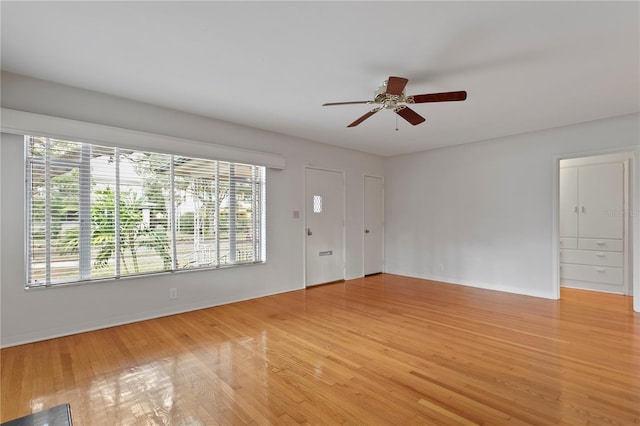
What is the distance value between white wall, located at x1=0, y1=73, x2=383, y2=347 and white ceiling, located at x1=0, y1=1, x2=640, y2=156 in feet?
0.70

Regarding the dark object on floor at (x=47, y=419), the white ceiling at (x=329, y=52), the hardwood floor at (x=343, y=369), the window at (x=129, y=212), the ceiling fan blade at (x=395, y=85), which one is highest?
the white ceiling at (x=329, y=52)

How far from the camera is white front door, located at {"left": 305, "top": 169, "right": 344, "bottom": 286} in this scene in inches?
209

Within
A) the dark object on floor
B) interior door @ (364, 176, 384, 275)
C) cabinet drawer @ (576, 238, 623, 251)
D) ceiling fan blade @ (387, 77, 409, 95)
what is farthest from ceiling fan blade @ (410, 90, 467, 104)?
cabinet drawer @ (576, 238, 623, 251)

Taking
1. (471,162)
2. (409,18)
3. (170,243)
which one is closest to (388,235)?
(471,162)

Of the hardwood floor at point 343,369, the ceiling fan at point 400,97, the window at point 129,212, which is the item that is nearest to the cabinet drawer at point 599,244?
the hardwood floor at point 343,369

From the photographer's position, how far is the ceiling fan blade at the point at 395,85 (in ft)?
7.94

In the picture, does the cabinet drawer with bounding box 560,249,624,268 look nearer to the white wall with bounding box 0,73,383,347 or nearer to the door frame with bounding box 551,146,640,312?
the door frame with bounding box 551,146,640,312

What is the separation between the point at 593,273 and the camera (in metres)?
5.01

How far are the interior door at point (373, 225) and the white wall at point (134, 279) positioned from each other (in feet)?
3.44

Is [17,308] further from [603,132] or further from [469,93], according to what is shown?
[603,132]

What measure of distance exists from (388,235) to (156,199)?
182 inches

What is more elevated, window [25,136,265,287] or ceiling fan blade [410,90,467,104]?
ceiling fan blade [410,90,467,104]

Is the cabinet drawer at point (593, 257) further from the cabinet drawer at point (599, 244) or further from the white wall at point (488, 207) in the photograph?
the white wall at point (488, 207)

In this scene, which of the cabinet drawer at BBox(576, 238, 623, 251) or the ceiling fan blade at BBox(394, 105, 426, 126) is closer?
the ceiling fan blade at BBox(394, 105, 426, 126)
